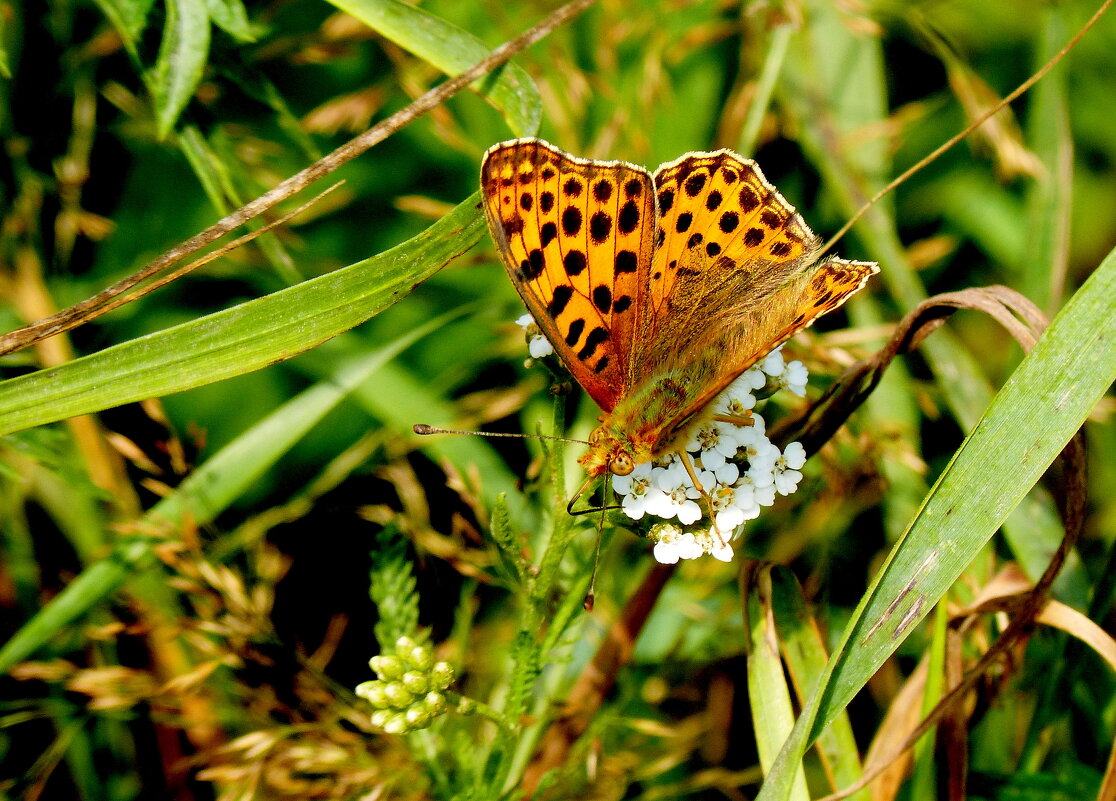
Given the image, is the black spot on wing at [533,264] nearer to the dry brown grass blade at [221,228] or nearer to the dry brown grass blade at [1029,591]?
the dry brown grass blade at [221,228]

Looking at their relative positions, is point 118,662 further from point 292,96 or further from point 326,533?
point 292,96

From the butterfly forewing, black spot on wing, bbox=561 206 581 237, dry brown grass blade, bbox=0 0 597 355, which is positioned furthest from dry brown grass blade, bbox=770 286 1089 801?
dry brown grass blade, bbox=0 0 597 355

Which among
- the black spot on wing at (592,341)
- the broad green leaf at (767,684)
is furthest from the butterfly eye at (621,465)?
the broad green leaf at (767,684)

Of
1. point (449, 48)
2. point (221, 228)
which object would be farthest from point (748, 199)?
point (221, 228)

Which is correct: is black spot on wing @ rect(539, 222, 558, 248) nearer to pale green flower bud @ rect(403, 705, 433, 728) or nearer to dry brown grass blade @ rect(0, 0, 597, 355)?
dry brown grass blade @ rect(0, 0, 597, 355)

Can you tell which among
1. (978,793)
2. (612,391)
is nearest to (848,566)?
(978,793)

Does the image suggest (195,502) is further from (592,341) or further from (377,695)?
(592,341)
